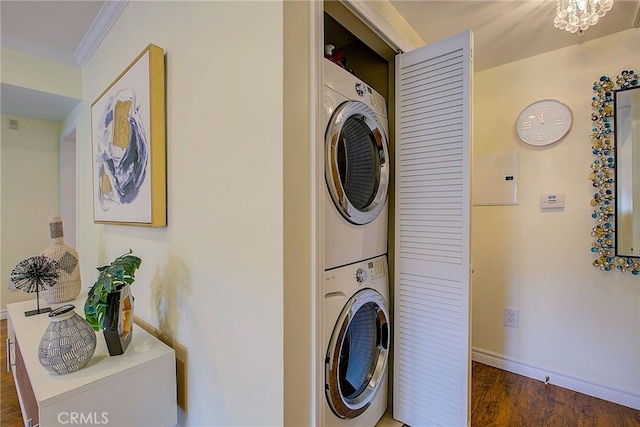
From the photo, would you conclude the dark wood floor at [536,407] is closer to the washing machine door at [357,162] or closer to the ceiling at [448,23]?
the washing machine door at [357,162]

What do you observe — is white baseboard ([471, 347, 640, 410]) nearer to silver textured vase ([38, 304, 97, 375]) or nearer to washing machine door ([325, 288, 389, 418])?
washing machine door ([325, 288, 389, 418])

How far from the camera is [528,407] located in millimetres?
1687

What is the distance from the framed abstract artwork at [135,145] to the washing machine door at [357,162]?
82 centimetres

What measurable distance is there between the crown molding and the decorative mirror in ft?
9.70

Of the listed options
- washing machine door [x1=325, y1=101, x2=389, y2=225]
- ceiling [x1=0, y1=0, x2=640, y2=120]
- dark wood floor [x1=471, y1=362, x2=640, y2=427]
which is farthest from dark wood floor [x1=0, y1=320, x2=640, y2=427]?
ceiling [x1=0, y1=0, x2=640, y2=120]

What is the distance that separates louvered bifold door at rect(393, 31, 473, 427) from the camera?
1.29 m

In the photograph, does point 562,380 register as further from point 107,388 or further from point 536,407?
point 107,388

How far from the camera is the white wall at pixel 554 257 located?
172cm

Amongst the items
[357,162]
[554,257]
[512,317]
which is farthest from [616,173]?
[357,162]

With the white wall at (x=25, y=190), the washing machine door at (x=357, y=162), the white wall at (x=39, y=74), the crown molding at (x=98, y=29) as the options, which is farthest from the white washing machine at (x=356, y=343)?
the white wall at (x=25, y=190)

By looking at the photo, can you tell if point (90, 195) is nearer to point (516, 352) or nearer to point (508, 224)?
point (508, 224)

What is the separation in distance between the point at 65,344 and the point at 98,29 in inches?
78.7

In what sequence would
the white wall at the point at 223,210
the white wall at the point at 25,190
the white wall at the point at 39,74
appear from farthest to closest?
1. the white wall at the point at 25,190
2. the white wall at the point at 39,74
3. the white wall at the point at 223,210

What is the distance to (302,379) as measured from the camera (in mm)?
907
